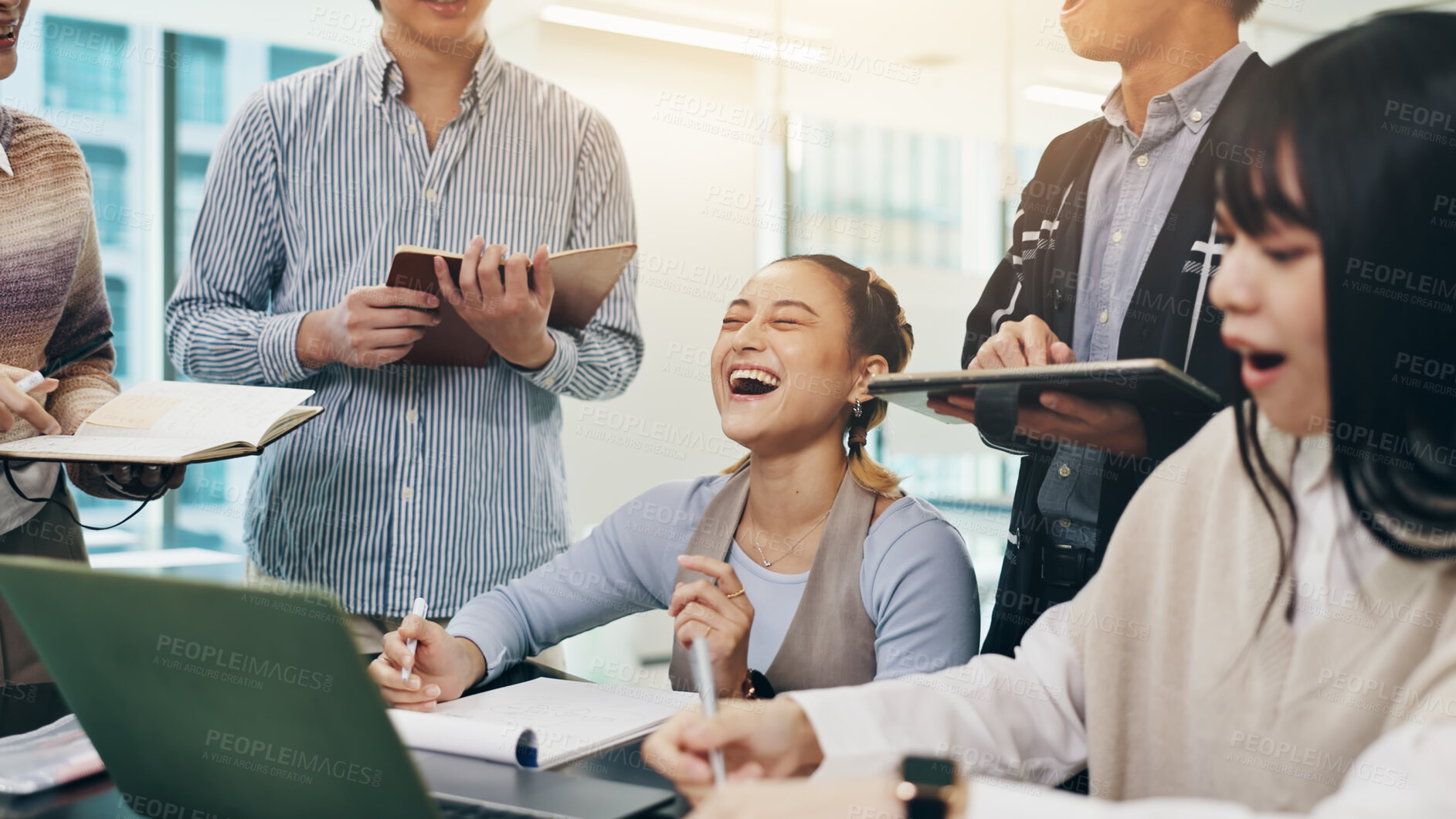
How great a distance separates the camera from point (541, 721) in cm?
113

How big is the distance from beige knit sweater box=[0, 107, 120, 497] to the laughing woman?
2.40 feet

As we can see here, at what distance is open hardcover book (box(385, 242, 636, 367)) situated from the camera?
4.93 ft

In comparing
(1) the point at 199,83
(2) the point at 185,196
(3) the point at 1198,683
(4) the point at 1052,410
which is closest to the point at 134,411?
(4) the point at 1052,410

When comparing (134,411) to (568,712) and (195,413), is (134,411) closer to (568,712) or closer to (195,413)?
(195,413)

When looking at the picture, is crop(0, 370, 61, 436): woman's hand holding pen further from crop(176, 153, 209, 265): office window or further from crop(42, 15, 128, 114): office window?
crop(176, 153, 209, 265): office window

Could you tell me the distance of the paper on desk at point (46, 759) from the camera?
0.95 metres

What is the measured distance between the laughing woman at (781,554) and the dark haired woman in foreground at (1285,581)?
36 cm

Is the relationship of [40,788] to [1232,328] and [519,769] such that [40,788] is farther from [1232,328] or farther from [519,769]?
[1232,328]

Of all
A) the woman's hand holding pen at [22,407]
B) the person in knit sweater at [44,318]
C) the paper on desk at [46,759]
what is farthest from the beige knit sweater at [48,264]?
the paper on desk at [46,759]

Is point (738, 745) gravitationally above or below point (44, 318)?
below

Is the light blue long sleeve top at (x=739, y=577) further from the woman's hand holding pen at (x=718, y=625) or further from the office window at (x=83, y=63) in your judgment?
the office window at (x=83, y=63)

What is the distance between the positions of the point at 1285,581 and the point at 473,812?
680mm

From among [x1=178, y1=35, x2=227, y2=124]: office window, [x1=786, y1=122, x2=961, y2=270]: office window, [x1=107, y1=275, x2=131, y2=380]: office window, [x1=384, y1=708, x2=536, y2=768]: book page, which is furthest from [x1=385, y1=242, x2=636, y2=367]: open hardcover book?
[x1=107, y1=275, x2=131, y2=380]: office window

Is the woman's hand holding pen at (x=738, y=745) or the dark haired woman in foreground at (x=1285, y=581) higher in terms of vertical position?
the dark haired woman in foreground at (x=1285, y=581)
